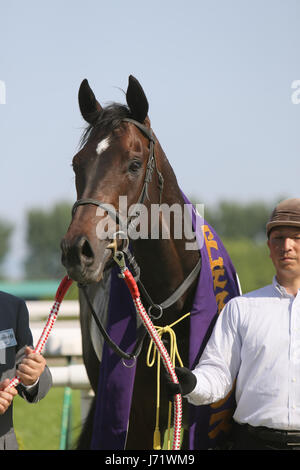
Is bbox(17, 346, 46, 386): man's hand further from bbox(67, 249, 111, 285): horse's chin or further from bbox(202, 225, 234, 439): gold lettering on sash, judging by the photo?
bbox(202, 225, 234, 439): gold lettering on sash

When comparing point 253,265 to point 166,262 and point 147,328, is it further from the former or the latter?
point 147,328

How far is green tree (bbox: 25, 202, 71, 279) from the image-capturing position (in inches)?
2263

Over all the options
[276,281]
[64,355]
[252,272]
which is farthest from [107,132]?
[252,272]

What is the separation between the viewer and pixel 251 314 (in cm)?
291

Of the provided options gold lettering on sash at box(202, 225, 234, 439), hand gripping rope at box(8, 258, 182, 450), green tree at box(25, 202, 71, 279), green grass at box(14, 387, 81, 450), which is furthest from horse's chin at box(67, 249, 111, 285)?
green tree at box(25, 202, 71, 279)

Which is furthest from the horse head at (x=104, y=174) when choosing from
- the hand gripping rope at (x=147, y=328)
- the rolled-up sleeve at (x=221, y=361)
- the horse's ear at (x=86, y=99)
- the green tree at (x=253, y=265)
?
the green tree at (x=253, y=265)

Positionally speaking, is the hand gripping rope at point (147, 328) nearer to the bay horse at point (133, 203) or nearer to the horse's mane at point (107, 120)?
the bay horse at point (133, 203)

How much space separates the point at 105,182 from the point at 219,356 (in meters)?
0.96

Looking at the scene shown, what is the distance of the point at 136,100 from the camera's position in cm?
331

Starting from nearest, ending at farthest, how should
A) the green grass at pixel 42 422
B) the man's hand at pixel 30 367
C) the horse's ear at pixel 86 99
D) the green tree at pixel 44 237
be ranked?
the man's hand at pixel 30 367 → the horse's ear at pixel 86 99 → the green grass at pixel 42 422 → the green tree at pixel 44 237

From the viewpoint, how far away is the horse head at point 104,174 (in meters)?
2.79

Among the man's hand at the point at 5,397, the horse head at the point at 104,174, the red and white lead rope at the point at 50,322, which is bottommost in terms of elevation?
the man's hand at the point at 5,397

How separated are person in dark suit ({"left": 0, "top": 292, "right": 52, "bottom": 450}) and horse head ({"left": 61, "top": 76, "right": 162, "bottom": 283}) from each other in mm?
333
